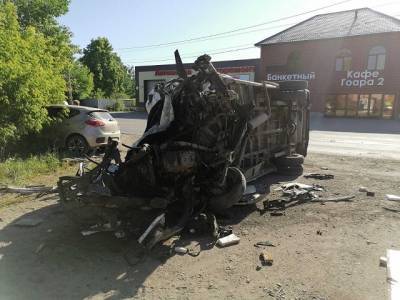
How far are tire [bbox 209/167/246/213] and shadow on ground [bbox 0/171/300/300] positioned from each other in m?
0.30

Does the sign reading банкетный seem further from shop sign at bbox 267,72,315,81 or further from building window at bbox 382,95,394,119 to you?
shop sign at bbox 267,72,315,81

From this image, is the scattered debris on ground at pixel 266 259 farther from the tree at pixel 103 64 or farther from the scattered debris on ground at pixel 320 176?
the tree at pixel 103 64

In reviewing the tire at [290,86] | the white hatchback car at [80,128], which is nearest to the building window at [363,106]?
the tire at [290,86]

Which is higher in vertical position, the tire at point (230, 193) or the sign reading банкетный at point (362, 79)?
the sign reading банкетный at point (362, 79)

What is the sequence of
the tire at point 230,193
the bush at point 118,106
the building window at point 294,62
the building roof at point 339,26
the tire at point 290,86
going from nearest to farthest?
1. the tire at point 230,193
2. the tire at point 290,86
3. the building roof at point 339,26
4. the building window at point 294,62
5. the bush at point 118,106

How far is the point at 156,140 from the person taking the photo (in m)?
5.70

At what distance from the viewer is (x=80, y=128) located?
1165 centimetres

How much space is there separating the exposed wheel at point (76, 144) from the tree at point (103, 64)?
55.6 metres

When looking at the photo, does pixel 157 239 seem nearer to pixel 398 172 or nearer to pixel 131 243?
pixel 131 243

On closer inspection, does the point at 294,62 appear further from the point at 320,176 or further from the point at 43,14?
the point at 320,176

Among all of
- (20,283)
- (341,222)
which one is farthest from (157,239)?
(341,222)

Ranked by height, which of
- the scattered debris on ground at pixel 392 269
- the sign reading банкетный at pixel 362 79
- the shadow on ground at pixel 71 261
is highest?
the sign reading банкетный at pixel 362 79

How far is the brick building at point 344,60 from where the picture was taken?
32500 millimetres

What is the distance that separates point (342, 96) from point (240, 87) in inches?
1212
